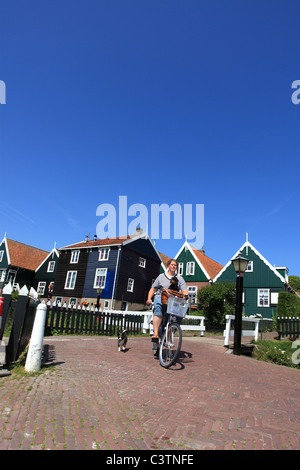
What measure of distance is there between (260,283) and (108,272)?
1532cm

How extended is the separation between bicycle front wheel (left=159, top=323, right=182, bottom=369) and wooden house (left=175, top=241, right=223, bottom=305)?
25.5 metres

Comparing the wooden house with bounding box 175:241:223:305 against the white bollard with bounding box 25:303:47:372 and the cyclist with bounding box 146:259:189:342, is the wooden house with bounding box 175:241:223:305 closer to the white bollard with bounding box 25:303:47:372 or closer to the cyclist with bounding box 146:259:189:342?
the cyclist with bounding box 146:259:189:342

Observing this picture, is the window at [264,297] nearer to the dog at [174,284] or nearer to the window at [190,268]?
the window at [190,268]

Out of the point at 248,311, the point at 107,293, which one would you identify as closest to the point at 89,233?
the point at 107,293

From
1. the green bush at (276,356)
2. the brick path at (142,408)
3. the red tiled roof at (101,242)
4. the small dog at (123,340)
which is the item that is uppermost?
the red tiled roof at (101,242)

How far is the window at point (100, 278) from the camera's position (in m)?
30.5

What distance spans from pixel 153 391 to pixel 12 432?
1974 millimetres

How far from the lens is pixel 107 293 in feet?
97.0

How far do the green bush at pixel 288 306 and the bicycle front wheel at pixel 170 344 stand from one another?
60.9 feet

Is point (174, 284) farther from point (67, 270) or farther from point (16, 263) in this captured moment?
point (16, 263)

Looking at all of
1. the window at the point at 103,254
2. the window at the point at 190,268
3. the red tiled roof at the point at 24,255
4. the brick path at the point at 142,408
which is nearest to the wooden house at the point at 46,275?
the red tiled roof at the point at 24,255

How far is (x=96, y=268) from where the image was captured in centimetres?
3164

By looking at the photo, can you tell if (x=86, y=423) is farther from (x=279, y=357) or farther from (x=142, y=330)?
(x=142, y=330)

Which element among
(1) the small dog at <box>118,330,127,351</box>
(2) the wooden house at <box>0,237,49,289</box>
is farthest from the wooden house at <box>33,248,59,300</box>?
(1) the small dog at <box>118,330,127,351</box>
